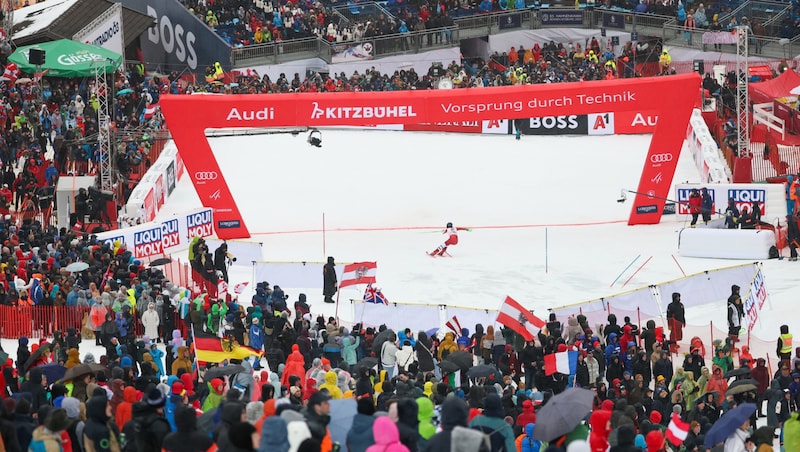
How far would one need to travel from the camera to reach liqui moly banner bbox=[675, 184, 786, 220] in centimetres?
3170

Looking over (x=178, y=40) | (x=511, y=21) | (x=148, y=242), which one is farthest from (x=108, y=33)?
(x=148, y=242)

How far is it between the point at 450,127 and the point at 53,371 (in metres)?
29.8

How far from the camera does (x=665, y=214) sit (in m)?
32.7

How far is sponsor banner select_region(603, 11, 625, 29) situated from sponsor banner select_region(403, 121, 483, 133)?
8.14 metres

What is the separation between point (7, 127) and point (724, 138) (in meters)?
18.7

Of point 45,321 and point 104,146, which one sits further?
point 104,146

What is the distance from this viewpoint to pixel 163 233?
2981 centimetres

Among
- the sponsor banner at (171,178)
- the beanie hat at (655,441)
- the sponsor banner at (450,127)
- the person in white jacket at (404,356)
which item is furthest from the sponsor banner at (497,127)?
the beanie hat at (655,441)

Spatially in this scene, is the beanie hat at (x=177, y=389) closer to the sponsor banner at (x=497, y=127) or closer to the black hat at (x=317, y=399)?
the black hat at (x=317, y=399)

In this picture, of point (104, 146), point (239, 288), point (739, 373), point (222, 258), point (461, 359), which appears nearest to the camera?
point (739, 373)

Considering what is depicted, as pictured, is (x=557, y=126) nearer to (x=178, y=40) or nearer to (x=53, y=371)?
(x=178, y=40)

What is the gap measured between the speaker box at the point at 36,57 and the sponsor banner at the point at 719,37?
71.4 ft

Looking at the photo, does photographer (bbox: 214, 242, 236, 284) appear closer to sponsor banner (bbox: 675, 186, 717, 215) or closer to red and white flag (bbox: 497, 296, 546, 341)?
red and white flag (bbox: 497, 296, 546, 341)

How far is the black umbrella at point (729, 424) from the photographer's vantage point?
13188 millimetres
